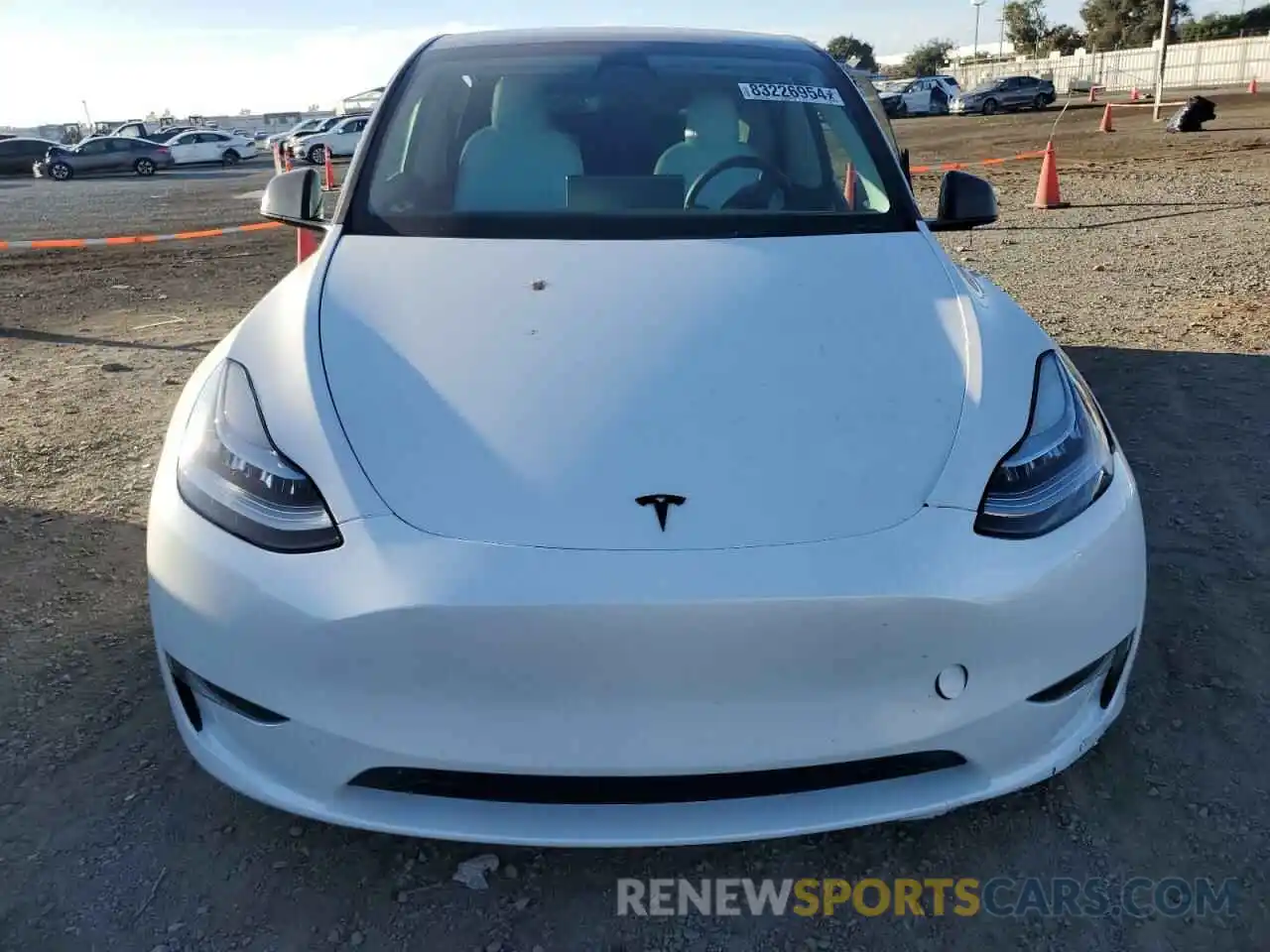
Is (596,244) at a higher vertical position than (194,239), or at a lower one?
higher

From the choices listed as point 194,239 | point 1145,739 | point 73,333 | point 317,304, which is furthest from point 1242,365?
point 194,239

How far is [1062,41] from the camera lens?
83938 millimetres

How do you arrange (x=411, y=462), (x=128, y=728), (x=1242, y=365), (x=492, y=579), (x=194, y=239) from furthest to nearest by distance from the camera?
1. (x=194, y=239)
2. (x=1242, y=365)
3. (x=128, y=728)
4. (x=411, y=462)
5. (x=492, y=579)

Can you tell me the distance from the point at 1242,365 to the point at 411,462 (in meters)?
4.53

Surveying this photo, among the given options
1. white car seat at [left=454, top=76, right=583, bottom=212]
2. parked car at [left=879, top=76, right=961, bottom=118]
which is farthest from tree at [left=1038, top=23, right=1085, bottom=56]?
white car seat at [left=454, top=76, right=583, bottom=212]

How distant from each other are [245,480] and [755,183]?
5.73 ft

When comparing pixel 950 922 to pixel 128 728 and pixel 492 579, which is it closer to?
pixel 492 579

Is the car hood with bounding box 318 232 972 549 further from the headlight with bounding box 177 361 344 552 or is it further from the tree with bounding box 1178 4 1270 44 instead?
the tree with bounding box 1178 4 1270 44

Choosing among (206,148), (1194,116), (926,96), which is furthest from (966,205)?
(926,96)

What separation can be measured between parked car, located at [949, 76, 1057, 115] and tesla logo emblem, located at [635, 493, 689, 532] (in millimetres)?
42975

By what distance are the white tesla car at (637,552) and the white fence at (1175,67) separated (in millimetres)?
53598

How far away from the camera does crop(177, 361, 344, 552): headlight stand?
1727mm

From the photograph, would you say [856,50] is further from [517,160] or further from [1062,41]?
[517,160]

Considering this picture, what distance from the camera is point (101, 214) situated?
17672 millimetres
